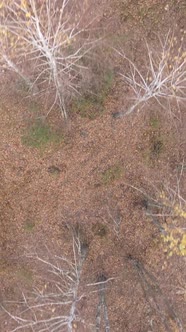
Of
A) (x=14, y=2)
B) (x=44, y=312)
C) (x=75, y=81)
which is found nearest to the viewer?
(x=14, y=2)

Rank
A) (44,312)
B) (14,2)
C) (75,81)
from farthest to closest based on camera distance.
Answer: (44,312) → (75,81) → (14,2)

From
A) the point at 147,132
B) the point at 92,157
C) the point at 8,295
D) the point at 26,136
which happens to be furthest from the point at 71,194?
the point at 8,295

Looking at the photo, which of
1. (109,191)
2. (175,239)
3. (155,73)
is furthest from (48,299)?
(155,73)

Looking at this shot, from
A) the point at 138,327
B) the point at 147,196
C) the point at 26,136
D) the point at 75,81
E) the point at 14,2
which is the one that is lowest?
the point at 138,327

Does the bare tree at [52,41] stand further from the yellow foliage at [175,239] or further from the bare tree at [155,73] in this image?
the yellow foliage at [175,239]

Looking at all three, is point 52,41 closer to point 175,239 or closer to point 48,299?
point 175,239

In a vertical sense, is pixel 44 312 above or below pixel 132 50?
below

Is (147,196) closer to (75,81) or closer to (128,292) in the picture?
(128,292)

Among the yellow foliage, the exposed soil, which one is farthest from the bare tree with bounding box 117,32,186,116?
the yellow foliage
